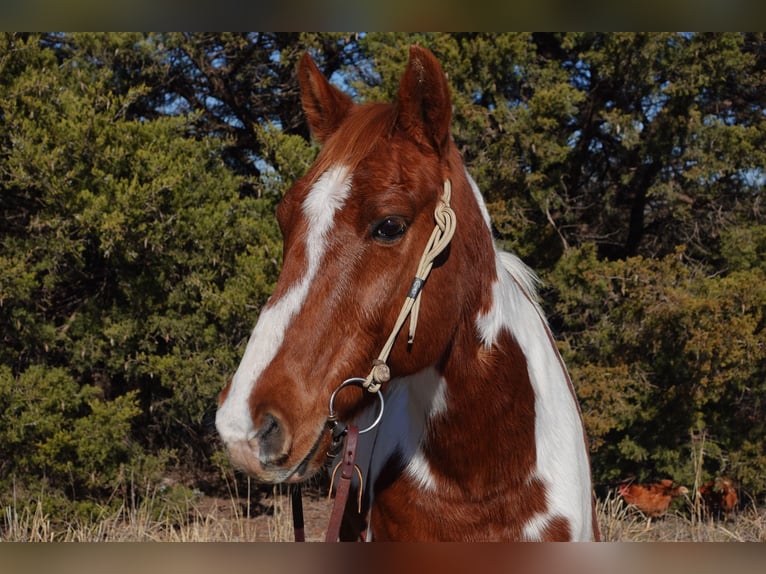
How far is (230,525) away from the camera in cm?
508

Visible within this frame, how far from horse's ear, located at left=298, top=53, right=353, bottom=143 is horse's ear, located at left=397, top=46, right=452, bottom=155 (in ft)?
1.07

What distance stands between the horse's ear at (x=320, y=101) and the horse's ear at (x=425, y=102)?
1.07ft

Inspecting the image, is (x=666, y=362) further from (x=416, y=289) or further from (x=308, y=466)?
(x=308, y=466)

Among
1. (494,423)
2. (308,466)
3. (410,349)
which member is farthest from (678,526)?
(308,466)

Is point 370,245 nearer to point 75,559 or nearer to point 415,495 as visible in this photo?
point 415,495

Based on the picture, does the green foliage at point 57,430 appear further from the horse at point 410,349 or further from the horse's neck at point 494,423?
the horse's neck at point 494,423

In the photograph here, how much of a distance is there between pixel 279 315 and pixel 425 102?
2.20 ft

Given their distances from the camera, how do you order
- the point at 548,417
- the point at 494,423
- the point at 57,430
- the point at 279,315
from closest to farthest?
the point at 279,315, the point at 494,423, the point at 548,417, the point at 57,430

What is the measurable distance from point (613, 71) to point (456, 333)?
4.84 m

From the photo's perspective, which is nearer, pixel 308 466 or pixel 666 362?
pixel 308 466

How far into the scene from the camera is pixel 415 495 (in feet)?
5.93

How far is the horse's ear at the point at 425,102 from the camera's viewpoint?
1.57 m

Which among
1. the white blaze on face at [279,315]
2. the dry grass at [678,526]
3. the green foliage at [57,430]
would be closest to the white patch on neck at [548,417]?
the white blaze on face at [279,315]

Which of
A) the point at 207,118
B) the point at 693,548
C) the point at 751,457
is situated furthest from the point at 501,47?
the point at 693,548
